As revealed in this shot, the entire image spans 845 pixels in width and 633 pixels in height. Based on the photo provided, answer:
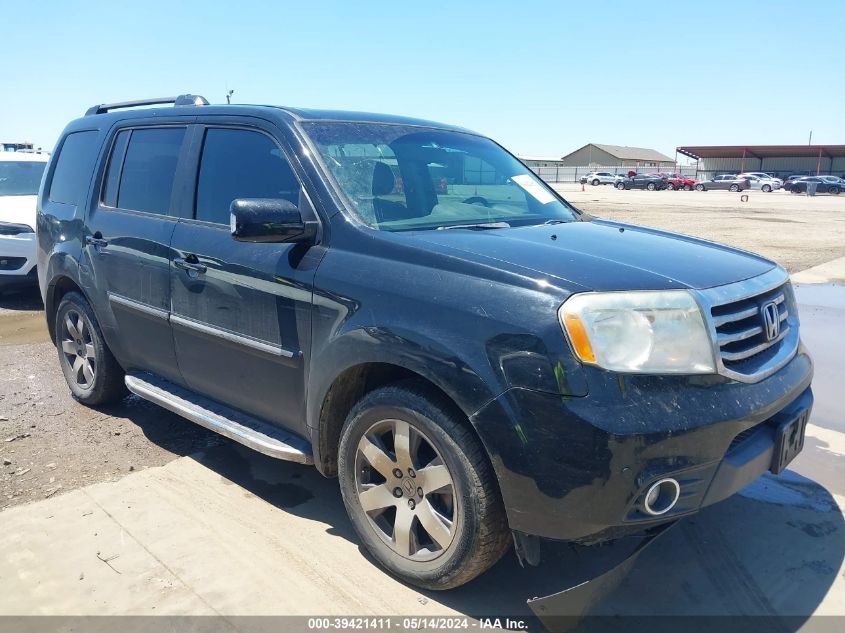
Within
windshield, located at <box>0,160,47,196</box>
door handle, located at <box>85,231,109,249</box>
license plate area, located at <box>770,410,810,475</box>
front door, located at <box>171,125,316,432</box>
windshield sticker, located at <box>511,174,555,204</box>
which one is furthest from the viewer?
windshield, located at <box>0,160,47,196</box>

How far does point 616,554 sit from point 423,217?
5.73 feet

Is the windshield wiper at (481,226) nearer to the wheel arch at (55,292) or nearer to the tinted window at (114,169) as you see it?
the tinted window at (114,169)

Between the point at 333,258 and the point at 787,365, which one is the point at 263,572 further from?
the point at 787,365

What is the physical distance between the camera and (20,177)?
32.8 ft

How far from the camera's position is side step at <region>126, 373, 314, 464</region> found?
328 cm

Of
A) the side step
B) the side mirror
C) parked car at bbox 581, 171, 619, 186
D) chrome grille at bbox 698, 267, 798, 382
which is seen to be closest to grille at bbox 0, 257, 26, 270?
the side step

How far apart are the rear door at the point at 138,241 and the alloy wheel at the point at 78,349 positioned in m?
0.46

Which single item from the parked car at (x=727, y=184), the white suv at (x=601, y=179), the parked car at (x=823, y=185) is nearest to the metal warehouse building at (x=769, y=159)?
the white suv at (x=601, y=179)

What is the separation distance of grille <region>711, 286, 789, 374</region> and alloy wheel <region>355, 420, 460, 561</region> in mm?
1097

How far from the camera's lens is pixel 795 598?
2840 mm

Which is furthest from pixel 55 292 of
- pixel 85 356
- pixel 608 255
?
pixel 608 255

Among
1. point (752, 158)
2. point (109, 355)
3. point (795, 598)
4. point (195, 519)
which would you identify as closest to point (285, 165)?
point (195, 519)

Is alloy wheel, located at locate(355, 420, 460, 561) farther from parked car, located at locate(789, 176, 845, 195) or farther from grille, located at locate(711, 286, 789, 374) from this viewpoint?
parked car, located at locate(789, 176, 845, 195)

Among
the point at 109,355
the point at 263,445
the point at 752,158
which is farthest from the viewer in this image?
the point at 752,158
